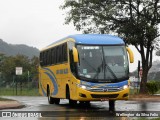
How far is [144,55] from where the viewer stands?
41.9 metres

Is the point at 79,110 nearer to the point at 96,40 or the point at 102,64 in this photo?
the point at 102,64

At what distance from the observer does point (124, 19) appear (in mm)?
40906

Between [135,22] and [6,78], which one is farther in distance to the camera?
[6,78]

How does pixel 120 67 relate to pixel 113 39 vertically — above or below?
below

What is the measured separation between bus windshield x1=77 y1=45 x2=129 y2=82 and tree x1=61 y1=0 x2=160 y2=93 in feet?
58.2

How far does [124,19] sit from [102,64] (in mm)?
20237

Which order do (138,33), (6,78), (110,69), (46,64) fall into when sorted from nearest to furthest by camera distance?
(110,69) → (46,64) → (138,33) → (6,78)

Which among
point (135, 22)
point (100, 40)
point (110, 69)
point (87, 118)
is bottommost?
point (87, 118)

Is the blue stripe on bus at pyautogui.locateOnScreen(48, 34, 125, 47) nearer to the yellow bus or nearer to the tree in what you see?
the yellow bus

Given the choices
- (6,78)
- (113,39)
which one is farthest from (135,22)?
(6,78)

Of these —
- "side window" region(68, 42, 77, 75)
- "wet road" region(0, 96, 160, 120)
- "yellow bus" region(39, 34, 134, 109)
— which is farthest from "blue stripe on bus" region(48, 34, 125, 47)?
"wet road" region(0, 96, 160, 120)

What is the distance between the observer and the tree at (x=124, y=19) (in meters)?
39.6

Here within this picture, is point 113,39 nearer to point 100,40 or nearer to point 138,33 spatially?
point 100,40

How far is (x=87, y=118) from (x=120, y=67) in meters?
4.92
